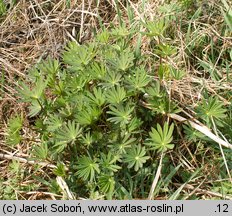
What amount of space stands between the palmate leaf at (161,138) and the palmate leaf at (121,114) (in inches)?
4.7

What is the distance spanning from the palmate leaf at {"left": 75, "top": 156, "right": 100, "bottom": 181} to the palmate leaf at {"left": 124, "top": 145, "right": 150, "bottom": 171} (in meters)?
Result: 0.14

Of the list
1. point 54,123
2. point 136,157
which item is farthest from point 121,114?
point 54,123

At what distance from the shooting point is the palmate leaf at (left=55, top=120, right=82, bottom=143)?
83.1 inches

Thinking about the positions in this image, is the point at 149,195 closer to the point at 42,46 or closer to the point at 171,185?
the point at 171,185

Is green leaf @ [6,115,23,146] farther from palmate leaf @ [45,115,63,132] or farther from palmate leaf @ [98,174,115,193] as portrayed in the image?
palmate leaf @ [98,174,115,193]

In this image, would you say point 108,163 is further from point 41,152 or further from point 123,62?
point 123,62

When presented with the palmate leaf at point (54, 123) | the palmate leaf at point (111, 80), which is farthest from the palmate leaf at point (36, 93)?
the palmate leaf at point (111, 80)

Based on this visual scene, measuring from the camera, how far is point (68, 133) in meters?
2.12

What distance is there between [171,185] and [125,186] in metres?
0.20

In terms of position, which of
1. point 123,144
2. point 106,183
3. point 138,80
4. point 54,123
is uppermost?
point 138,80

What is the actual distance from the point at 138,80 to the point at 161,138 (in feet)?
0.89

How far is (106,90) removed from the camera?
7.15 ft

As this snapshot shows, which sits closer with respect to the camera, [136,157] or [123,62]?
[136,157]

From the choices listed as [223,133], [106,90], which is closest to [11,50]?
[106,90]
